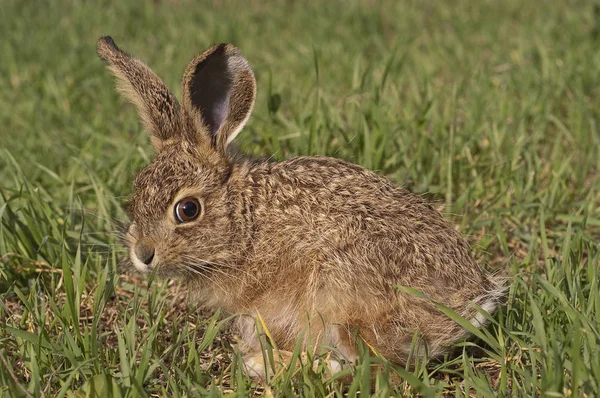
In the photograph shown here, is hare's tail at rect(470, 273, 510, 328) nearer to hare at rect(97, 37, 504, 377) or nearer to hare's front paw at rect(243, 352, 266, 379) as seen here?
hare at rect(97, 37, 504, 377)

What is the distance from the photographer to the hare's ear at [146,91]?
3.63 meters

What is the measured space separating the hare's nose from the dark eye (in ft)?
0.58

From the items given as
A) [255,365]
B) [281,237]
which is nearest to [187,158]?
[281,237]

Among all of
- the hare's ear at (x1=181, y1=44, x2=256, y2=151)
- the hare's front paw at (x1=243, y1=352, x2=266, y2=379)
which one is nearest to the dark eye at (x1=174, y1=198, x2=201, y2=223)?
the hare's ear at (x1=181, y1=44, x2=256, y2=151)

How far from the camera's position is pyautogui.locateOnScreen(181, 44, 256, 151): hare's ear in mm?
3527

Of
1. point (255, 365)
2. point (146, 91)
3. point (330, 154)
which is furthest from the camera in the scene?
point (330, 154)

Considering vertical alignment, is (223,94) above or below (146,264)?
above

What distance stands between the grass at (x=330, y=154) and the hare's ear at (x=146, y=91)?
423 mm

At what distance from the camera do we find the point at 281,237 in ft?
10.9

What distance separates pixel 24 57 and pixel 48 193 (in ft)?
9.79

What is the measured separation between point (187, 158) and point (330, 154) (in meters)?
1.28

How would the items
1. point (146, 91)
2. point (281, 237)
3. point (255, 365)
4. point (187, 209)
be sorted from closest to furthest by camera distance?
point (255, 365)
point (281, 237)
point (187, 209)
point (146, 91)

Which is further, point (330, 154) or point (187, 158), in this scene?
point (330, 154)

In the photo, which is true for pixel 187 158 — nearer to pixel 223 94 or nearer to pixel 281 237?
pixel 223 94
